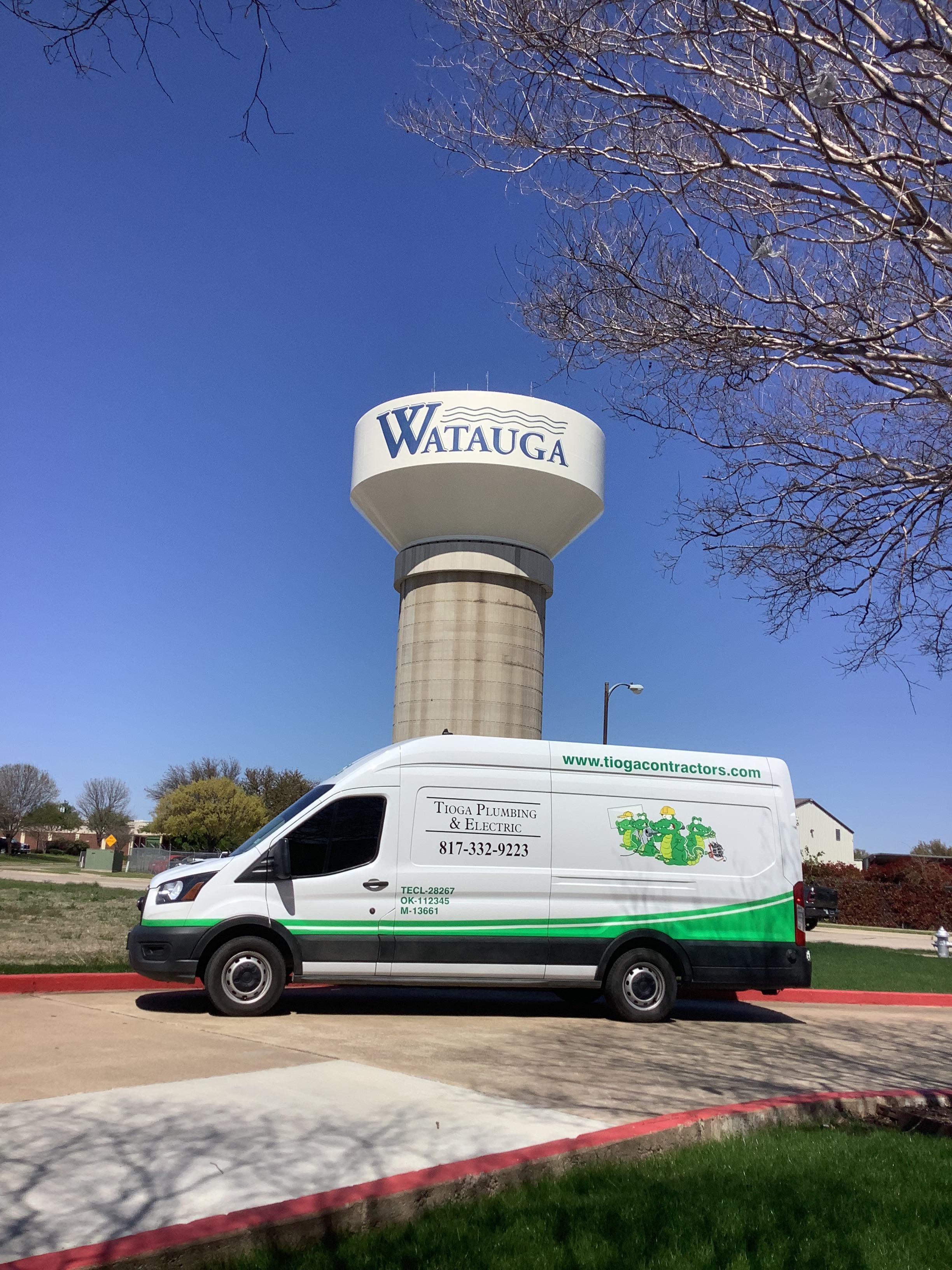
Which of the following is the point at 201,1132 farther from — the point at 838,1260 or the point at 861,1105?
the point at 861,1105

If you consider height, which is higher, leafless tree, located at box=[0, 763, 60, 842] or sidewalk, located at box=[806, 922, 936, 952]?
leafless tree, located at box=[0, 763, 60, 842]

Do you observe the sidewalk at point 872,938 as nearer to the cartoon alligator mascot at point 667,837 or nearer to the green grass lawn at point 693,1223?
the cartoon alligator mascot at point 667,837

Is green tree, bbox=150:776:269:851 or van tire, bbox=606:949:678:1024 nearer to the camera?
van tire, bbox=606:949:678:1024

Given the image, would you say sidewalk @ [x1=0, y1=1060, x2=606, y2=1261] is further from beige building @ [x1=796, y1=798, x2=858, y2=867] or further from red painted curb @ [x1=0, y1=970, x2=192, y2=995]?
beige building @ [x1=796, y1=798, x2=858, y2=867]

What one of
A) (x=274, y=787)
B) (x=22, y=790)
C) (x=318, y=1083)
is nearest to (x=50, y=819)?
(x=22, y=790)

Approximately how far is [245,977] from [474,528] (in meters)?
34.4

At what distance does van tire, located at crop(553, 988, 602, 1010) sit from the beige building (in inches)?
3279

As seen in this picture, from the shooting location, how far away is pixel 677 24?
6789mm

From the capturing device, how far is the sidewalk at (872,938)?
90.6 feet

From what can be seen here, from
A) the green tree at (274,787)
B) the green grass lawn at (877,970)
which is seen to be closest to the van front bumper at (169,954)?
the green grass lawn at (877,970)

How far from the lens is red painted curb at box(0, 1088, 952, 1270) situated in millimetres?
3619

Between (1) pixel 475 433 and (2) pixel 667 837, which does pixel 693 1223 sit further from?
(1) pixel 475 433

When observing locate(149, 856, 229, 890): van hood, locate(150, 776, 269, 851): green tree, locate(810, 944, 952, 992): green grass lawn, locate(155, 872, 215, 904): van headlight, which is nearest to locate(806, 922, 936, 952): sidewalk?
locate(810, 944, 952, 992): green grass lawn

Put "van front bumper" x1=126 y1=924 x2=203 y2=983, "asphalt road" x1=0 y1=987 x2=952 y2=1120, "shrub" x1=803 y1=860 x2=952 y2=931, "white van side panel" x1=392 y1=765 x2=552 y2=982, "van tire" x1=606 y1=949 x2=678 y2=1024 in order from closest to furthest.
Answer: "asphalt road" x1=0 y1=987 x2=952 y2=1120
"van front bumper" x1=126 y1=924 x2=203 y2=983
"white van side panel" x1=392 y1=765 x2=552 y2=982
"van tire" x1=606 y1=949 x2=678 y2=1024
"shrub" x1=803 y1=860 x2=952 y2=931
